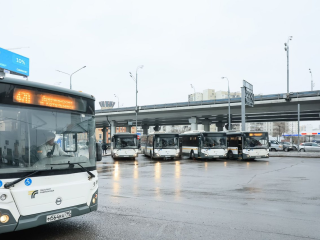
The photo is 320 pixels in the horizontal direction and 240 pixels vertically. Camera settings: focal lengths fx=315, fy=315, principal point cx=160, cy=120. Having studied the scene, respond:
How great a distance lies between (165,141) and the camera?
1232 inches

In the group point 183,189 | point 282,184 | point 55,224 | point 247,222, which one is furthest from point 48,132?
point 282,184

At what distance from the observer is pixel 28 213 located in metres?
5.36

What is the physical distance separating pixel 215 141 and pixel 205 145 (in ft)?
3.38

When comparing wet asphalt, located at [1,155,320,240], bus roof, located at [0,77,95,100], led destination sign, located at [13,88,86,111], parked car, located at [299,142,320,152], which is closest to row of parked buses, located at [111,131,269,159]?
wet asphalt, located at [1,155,320,240]

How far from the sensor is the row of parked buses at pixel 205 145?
29.2 meters

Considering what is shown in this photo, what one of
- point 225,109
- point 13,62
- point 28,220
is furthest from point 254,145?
point 28,220

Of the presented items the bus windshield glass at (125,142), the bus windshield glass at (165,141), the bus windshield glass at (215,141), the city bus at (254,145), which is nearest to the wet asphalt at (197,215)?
the city bus at (254,145)

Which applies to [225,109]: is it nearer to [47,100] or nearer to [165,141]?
[165,141]

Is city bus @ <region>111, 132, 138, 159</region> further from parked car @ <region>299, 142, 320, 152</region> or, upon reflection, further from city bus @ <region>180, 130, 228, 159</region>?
parked car @ <region>299, 142, 320, 152</region>

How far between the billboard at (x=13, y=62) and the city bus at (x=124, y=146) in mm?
10710

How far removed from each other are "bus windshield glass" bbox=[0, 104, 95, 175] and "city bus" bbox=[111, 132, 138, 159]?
25125 mm

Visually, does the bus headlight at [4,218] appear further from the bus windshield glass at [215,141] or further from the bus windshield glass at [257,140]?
the bus windshield glass at [257,140]

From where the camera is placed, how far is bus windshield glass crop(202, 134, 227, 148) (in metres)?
30.1

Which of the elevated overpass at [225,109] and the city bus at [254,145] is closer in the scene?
the city bus at [254,145]
